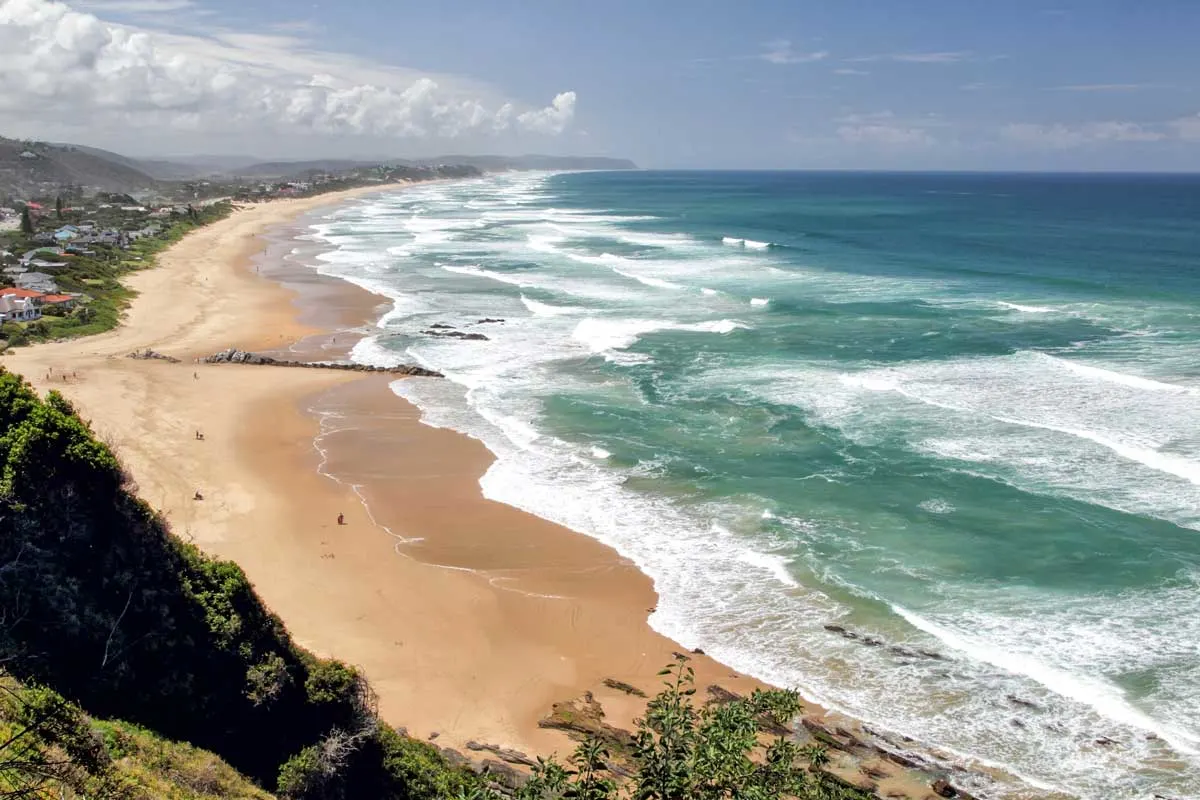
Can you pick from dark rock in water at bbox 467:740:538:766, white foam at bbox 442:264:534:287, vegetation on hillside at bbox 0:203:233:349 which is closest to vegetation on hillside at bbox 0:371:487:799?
dark rock in water at bbox 467:740:538:766

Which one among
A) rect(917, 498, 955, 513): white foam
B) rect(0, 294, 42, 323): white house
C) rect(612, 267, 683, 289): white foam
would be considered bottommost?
rect(917, 498, 955, 513): white foam

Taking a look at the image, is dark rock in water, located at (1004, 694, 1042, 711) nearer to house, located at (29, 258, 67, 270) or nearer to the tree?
the tree

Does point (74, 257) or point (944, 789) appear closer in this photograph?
point (944, 789)

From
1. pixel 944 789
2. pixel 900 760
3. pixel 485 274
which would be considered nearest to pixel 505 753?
pixel 900 760

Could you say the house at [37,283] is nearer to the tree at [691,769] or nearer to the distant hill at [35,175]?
the tree at [691,769]

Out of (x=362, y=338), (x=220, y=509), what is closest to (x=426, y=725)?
(x=220, y=509)

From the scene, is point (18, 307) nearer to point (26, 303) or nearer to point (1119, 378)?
point (26, 303)
